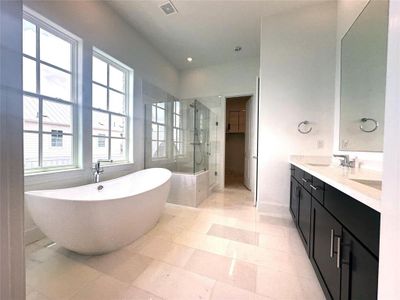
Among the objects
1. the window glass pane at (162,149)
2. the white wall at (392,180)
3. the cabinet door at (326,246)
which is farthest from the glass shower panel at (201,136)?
the white wall at (392,180)

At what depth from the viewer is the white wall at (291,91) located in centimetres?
244

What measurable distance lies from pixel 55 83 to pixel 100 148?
0.97 m

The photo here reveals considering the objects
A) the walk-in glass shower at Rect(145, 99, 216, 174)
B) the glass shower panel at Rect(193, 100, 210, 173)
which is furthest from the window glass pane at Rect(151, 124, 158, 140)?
the glass shower panel at Rect(193, 100, 210, 173)

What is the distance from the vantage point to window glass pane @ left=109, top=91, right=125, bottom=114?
9.30 ft

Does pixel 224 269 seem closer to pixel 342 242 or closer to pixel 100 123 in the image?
pixel 342 242

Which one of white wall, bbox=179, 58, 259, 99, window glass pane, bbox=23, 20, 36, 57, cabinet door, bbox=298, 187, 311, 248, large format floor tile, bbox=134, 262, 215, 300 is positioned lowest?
large format floor tile, bbox=134, 262, 215, 300

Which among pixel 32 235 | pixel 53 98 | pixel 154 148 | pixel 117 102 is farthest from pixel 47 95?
pixel 154 148

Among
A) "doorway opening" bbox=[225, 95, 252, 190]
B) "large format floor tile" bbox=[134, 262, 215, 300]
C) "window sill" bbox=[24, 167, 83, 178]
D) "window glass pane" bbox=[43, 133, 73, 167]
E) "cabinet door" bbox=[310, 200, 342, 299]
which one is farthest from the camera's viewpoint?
"doorway opening" bbox=[225, 95, 252, 190]

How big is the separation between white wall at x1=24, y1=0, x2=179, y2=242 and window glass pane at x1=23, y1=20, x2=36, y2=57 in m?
0.17

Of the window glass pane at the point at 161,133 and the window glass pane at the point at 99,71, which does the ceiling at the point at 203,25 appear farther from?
the window glass pane at the point at 161,133

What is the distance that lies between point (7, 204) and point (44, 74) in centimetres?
206

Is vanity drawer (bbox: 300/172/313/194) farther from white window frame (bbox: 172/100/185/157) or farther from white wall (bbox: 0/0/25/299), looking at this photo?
white window frame (bbox: 172/100/185/157)

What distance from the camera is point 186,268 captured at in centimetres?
150

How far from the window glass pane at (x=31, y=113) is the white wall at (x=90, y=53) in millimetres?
454
